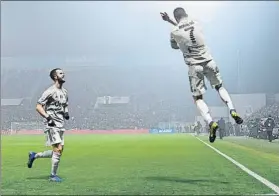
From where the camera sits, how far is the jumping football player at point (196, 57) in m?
4.41

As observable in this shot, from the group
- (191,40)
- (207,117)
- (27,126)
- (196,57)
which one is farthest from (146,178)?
(27,126)

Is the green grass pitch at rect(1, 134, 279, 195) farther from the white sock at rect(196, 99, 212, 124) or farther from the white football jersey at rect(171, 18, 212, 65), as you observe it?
the white football jersey at rect(171, 18, 212, 65)

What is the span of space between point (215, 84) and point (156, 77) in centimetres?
475

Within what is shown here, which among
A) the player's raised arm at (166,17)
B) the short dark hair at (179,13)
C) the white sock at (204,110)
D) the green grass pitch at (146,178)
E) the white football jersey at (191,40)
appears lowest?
the green grass pitch at (146,178)

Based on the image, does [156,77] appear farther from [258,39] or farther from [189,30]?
[189,30]

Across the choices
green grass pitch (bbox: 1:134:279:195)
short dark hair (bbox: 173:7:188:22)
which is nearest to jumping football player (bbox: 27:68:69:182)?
green grass pitch (bbox: 1:134:279:195)

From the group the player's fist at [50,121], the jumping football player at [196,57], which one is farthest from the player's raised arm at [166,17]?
the player's fist at [50,121]

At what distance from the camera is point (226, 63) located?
6.59m

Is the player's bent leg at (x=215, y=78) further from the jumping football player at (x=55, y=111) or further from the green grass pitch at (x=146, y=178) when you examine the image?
the jumping football player at (x=55, y=111)

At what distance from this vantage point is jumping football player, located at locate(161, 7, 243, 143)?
4414 mm

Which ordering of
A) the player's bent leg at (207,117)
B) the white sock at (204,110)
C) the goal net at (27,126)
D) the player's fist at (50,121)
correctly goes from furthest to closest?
the goal net at (27,126), the player's fist at (50,121), the white sock at (204,110), the player's bent leg at (207,117)

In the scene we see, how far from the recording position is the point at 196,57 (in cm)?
445

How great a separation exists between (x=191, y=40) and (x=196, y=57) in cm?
16

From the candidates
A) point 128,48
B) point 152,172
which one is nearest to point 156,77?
point 128,48
